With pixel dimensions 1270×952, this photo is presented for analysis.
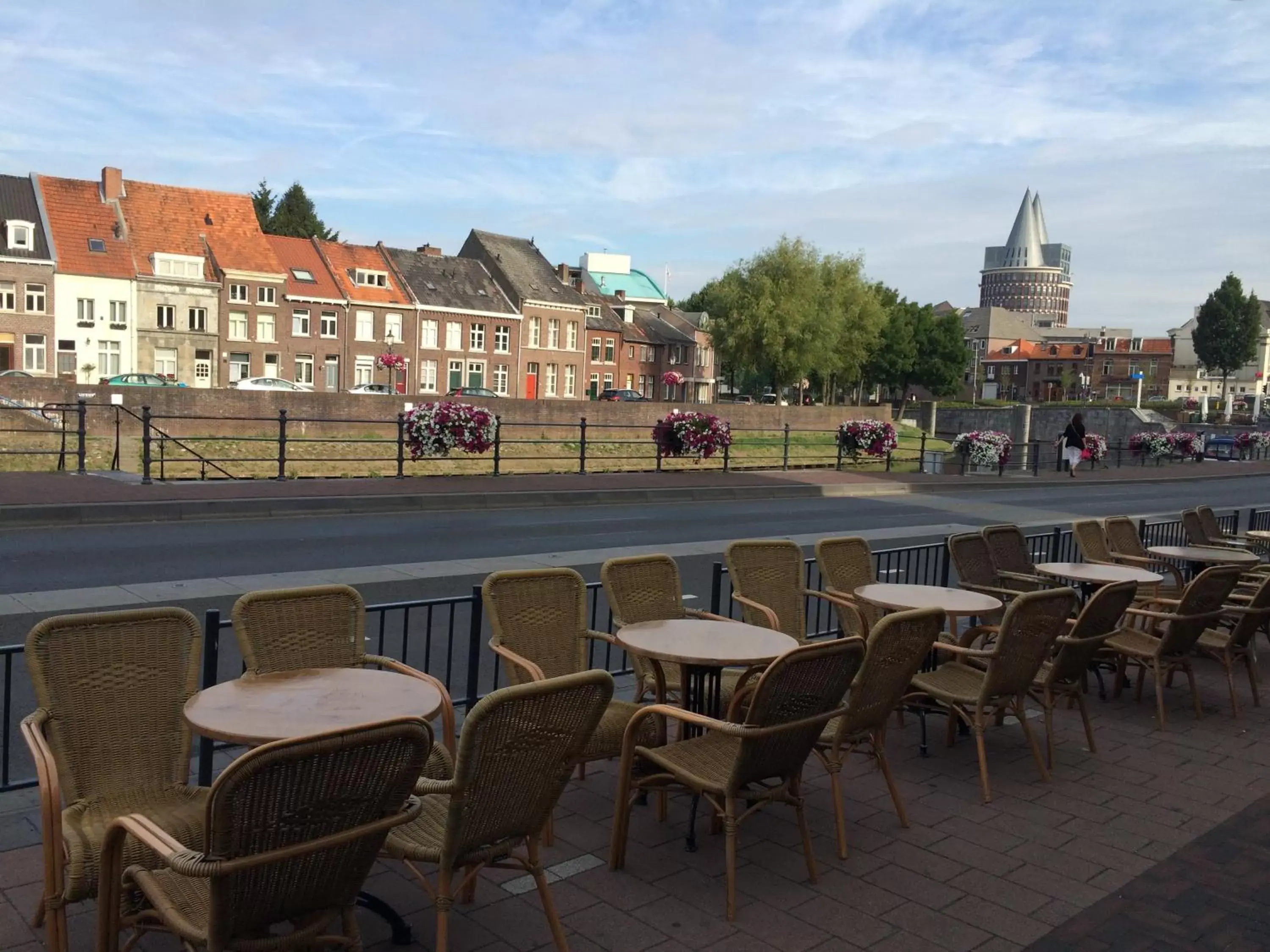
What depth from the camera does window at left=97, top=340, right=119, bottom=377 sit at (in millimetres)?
55969

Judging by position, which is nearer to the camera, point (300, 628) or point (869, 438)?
point (300, 628)

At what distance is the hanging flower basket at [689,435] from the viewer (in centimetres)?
Answer: 2603

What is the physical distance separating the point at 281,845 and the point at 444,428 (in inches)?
736

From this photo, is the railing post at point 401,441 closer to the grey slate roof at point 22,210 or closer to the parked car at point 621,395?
the grey slate roof at point 22,210

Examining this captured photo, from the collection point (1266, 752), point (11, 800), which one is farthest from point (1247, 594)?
point (11, 800)

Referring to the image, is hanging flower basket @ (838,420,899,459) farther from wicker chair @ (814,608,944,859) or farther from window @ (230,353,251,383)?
window @ (230,353,251,383)

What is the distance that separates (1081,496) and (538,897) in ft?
87.7

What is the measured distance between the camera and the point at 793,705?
4.24m

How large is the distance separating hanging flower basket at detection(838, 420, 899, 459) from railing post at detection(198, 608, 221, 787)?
26.9m

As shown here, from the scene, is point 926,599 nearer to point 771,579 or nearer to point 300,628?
point 771,579

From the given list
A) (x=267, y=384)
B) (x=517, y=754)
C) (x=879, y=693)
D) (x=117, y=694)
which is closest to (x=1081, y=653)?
(x=879, y=693)

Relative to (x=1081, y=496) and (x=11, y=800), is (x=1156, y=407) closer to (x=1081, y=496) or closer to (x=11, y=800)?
(x=1081, y=496)

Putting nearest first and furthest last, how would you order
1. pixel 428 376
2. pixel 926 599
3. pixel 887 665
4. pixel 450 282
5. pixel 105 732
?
Result: pixel 105 732
pixel 887 665
pixel 926 599
pixel 428 376
pixel 450 282

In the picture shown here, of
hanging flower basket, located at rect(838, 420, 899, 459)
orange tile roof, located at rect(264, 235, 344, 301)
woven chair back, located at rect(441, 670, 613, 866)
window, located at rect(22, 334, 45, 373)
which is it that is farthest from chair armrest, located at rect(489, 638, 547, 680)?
orange tile roof, located at rect(264, 235, 344, 301)
